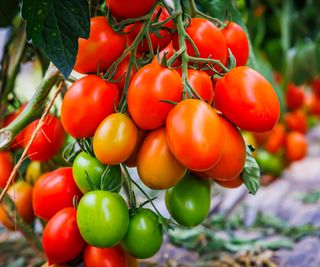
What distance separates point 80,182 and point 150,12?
0.74 ft

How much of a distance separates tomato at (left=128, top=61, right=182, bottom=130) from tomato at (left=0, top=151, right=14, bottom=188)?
0.99ft

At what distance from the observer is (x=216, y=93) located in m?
0.58

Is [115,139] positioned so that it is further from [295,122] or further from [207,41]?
[295,122]

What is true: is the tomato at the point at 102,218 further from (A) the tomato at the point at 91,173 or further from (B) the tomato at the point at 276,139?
(B) the tomato at the point at 276,139

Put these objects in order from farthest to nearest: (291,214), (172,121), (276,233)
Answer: (291,214) → (276,233) → (172,121)

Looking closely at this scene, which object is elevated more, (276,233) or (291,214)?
(276,233)

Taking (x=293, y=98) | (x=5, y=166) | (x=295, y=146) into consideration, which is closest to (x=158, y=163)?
(x=5, y=166)

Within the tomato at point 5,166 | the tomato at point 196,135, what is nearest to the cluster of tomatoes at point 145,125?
the tomato at point 196,135

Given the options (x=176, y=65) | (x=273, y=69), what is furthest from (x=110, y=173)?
(x=273, y=69)

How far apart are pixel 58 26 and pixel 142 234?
0.27 metres

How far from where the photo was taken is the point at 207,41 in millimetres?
585

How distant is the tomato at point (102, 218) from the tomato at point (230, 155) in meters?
0.12

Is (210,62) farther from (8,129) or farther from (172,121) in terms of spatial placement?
(8,129)

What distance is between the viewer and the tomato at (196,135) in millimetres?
503
